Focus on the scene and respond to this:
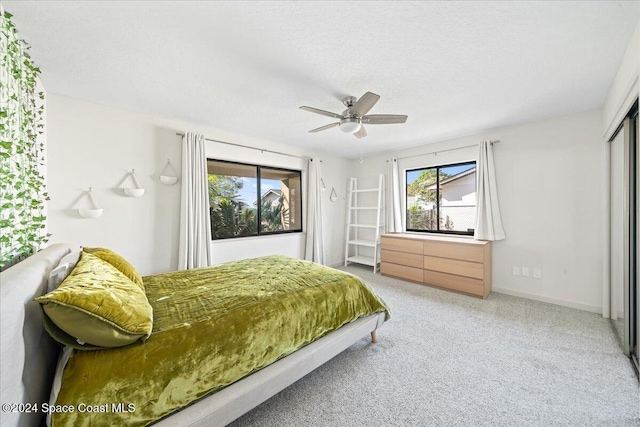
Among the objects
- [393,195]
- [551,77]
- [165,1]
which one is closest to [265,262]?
[165,1]

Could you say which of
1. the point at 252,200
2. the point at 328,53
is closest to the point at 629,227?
the point at 328,53

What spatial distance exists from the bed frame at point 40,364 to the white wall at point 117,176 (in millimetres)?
968

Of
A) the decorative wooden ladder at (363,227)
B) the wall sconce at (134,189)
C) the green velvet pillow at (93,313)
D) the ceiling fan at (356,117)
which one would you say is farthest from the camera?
the decorative wooden ladder at (363,227)

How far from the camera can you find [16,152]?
1578 millimetres

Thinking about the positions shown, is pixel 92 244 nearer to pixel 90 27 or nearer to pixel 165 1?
pixel 90 27

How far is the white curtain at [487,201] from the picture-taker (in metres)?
3.63

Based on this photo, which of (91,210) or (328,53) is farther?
(91,210)

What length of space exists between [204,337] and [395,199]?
4.15 m

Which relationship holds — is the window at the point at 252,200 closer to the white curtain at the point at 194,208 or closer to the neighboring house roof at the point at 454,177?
the white curtain at the point at 194,208

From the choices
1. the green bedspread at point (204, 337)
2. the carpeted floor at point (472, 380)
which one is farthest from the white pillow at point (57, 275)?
the carpeted floor at point (472, 380)

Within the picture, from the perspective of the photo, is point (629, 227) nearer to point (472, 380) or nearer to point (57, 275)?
point (472, 380)

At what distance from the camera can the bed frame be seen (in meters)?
0.84

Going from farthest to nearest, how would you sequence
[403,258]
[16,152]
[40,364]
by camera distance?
[403,258] → [16,152] → [40,364]

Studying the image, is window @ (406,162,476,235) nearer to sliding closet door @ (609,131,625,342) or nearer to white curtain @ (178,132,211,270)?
sliding closet door @ (609,131,625,342)
